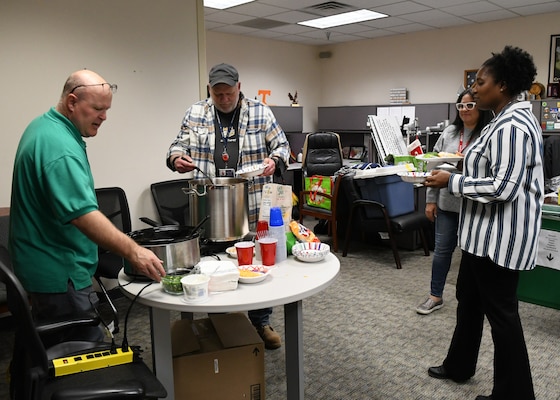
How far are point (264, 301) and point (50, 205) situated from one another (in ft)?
2.43

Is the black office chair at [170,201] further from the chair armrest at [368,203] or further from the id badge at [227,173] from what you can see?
the chair armrest at [368,203]

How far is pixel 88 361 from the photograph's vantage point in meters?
1.41

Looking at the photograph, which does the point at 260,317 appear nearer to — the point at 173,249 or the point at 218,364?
the point at 218,364

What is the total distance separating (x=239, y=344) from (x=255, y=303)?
18.0 inches

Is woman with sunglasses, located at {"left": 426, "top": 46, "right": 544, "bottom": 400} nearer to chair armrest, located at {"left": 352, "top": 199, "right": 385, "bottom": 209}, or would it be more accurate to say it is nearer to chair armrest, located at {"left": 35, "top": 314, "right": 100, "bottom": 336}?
chair armrest, located at {"left": 35, "top": 314, "right": 100, "bottom": 336}

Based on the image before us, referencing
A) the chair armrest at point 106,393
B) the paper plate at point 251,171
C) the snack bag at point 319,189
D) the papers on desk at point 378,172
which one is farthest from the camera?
the snack bag at point 319,189

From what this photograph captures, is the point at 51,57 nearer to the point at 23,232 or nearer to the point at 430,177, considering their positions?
the point at 23,232

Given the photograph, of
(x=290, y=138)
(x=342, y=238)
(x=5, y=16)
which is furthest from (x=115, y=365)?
(x=290, y=138)

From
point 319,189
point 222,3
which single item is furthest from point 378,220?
point 222,3

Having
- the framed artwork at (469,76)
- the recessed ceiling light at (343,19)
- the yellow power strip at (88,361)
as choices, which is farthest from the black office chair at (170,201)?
the framed artwork at (469,76)

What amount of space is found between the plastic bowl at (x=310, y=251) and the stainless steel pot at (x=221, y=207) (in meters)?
0.24

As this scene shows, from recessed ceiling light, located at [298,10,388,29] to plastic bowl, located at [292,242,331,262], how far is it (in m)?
4.69

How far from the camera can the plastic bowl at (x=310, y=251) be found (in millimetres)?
1771

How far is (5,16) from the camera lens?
2.79m
